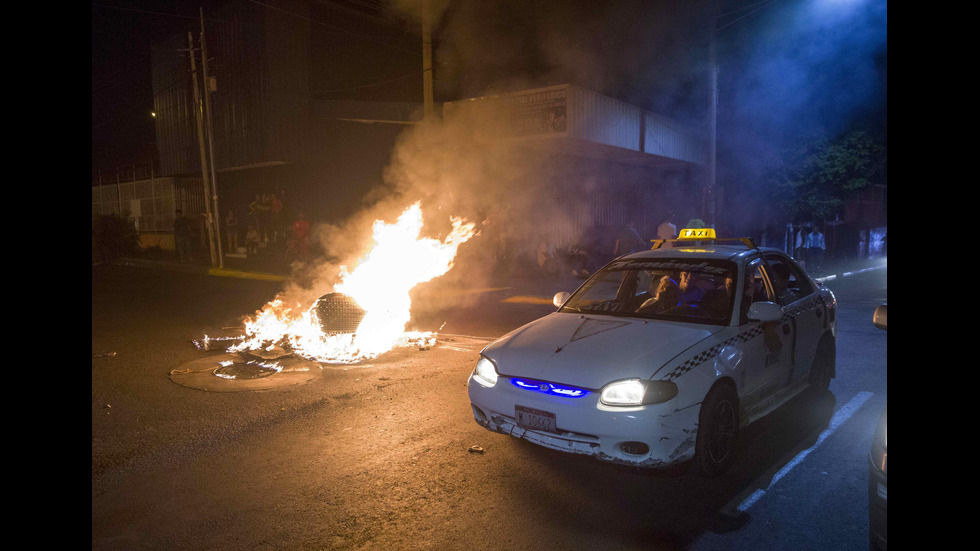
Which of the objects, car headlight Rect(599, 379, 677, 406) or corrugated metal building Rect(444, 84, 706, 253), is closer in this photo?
car headlight Rect(599, 379, 677, 406)

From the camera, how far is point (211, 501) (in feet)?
11.8

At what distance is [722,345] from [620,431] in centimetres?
105

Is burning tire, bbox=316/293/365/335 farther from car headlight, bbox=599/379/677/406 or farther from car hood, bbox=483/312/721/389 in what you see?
car headlight, bbox=599/379/677/406

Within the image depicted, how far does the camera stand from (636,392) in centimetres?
353

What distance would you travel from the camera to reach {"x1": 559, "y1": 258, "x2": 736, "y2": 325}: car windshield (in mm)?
4516

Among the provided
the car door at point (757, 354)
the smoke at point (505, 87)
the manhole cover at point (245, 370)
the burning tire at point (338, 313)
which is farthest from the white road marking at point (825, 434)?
the smoke at point (505, 87)

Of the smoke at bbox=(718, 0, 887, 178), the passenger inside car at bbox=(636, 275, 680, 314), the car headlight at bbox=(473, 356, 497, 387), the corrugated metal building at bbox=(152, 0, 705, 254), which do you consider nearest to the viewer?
the car headlight at bbox=(473, 356, 497, 387)

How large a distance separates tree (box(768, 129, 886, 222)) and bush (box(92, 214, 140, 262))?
27.9 m

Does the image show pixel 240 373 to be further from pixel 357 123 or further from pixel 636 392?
pixel 357 123

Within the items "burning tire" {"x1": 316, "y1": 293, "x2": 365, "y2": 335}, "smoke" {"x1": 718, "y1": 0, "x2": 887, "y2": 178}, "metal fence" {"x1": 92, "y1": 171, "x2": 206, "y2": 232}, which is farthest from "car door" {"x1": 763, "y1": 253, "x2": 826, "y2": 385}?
"metal fence" {"x1": 92, "y1": 171, "x2": 206, "y2": 232}

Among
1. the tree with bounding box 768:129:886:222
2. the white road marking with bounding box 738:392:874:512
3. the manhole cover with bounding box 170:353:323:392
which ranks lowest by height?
the white road marking with bounding box 738:392:874:512

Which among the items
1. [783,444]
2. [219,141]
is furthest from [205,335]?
[219,141]

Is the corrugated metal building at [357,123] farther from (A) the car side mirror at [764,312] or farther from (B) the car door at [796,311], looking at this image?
(A) the car side mirror at [764,312]
